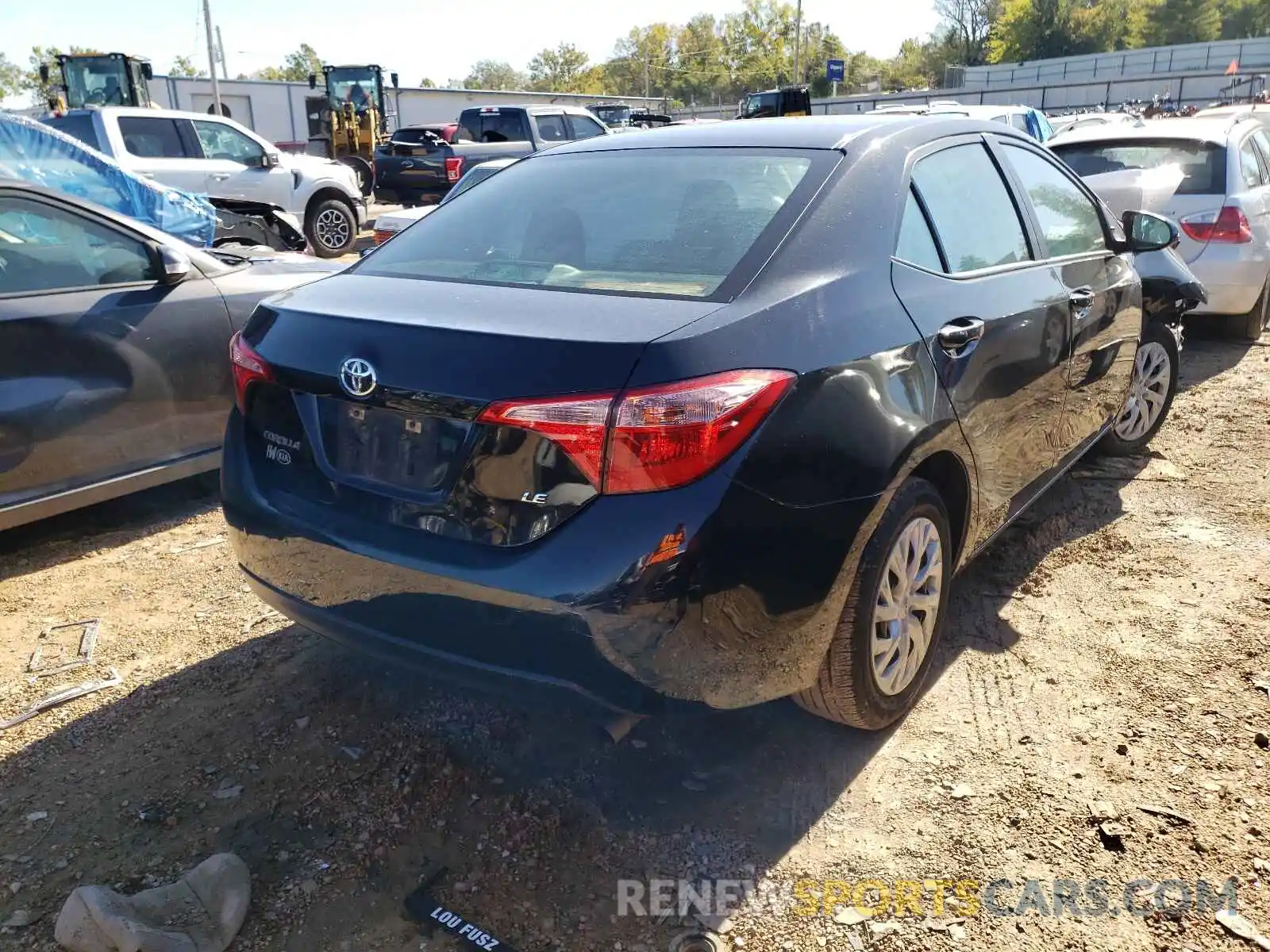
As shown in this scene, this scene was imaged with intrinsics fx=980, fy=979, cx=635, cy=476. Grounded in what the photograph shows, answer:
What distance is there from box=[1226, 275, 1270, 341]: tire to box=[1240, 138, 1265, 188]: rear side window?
73cm

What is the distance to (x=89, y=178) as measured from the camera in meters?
7.20

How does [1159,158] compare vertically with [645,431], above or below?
above

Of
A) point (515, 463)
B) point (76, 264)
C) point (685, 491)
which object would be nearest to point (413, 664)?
point (515, 463)

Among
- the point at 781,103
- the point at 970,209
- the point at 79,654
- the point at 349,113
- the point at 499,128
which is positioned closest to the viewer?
the point at 970,209

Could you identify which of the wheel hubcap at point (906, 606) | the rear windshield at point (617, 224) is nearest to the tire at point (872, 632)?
the wheel hubcap at point (906, 606)

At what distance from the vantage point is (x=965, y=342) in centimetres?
276

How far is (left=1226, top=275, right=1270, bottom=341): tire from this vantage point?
7477 mm

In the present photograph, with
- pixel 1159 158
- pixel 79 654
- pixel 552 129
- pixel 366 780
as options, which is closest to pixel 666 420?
pixel 366 780

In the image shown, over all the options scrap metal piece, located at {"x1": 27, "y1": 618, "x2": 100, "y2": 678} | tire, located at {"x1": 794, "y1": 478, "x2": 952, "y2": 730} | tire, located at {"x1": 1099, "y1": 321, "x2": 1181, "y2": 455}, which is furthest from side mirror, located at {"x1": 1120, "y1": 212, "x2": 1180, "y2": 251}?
scrap metal piece, located at {"x1": 27, "y1": 618, "x2": 100, "y2": 678}

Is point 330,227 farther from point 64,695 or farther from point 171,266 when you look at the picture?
point 64,695

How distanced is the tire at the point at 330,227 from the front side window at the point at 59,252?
8.57m

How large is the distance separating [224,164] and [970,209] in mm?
10572

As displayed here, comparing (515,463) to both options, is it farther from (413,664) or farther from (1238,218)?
(1238,218)

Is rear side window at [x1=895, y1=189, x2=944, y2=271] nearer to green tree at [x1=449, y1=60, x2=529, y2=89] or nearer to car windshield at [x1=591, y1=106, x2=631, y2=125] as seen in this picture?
car windshield at [x1=591, y1=106, x2=631, y2=125]
